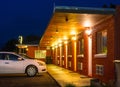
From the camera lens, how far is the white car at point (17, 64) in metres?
23.4

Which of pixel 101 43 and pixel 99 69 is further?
pixel 101 43

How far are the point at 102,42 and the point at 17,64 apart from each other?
6.75 meters

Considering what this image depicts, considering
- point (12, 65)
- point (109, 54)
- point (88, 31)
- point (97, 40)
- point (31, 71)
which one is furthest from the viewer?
point (31, 71)

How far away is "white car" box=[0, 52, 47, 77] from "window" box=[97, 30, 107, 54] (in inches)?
227

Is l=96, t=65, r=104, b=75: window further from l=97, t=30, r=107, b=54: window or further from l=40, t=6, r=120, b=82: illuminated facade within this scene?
l=97, t=30, r=107, b=54: window

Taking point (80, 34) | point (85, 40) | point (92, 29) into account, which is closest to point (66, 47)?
point (80, 34)

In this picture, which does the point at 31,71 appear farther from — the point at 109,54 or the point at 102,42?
the point at 109,54

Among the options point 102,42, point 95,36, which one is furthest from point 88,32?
point 102,42

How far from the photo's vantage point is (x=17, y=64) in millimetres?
23516

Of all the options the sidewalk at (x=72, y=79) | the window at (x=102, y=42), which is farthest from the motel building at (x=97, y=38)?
the sidewalk at (x=72, y=79)

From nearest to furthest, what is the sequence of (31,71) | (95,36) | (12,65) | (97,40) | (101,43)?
(101,43)
(97,40)
(95,36)
(12,65)
(31,71)

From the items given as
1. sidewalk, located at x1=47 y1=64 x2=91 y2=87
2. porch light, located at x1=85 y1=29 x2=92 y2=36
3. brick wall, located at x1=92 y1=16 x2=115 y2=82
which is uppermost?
porch light, located at x1=85 y1=29 x2=92 y2=36

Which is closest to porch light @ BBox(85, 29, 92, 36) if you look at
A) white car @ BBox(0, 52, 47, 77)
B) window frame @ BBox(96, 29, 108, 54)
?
window frame @ BBox(96, 29, 108, 54)

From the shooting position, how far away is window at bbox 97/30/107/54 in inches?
731
